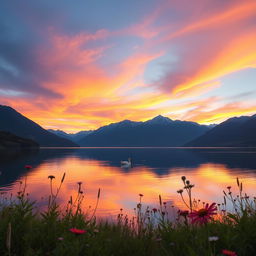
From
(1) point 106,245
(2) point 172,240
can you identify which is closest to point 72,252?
(1) point 106,245

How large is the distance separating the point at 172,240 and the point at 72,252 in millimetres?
3239

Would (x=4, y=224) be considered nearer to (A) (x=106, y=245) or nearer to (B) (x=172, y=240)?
(A) (x=106, y=245)

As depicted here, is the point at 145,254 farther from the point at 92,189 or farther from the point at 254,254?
the point at 92,189

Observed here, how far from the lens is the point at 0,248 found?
5.34 m

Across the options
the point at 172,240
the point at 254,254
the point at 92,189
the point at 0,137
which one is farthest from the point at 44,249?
the point at 0,137

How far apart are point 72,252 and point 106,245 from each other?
171 cm

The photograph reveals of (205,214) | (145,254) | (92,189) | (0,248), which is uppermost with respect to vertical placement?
(205,214)

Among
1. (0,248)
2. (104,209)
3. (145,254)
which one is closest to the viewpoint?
(0,248)

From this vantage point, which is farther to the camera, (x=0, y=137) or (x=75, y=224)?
(x=0, y=137)

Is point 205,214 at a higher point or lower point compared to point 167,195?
higher

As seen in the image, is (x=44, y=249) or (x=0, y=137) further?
(x=0, y=137)

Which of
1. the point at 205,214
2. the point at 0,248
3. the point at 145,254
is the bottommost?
the point at 145,254

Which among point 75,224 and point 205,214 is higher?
point 205,214

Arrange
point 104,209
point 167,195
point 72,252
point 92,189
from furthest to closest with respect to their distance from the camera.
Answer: point 92,189
point 167,195
point 104,209
point 72,252
